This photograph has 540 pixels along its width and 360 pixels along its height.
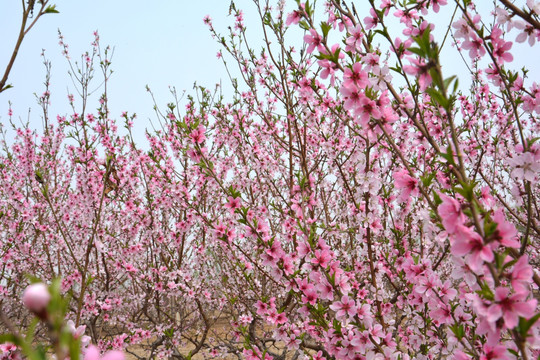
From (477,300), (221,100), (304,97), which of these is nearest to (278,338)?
(477,300)

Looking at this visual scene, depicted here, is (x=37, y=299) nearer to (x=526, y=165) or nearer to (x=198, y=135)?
(x=526, y=165)

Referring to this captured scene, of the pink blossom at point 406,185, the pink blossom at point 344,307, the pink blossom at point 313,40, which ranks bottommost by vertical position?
the pink blossom at point 344,307

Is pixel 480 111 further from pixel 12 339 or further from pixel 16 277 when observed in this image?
pixel 16 277

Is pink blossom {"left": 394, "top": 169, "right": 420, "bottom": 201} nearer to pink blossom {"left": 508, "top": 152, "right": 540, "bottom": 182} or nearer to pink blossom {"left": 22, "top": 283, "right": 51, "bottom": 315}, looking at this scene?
pink blossom {"left": 508, "top": 152, "right": 540, "bottom": 182}

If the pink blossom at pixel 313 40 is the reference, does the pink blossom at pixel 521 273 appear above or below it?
below

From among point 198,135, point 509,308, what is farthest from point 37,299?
point 198,135

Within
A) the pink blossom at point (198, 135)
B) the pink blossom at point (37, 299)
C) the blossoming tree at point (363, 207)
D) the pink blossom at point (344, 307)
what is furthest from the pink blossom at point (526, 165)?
the pink blossom at point (198, 135)

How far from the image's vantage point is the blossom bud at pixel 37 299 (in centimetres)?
50

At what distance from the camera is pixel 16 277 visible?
242 inches

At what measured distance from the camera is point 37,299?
0.51 metres

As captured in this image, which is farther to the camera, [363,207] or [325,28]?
[363,207]

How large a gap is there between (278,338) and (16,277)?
19.5 ft

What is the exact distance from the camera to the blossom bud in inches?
19.5

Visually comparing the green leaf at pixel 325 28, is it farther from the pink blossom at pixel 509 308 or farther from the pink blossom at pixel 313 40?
the pink blossom at pixel 509 308
